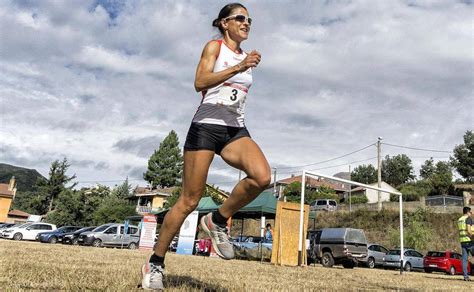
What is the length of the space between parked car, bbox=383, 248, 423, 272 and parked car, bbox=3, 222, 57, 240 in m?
25.2

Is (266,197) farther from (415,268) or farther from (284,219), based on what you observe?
(415,268)

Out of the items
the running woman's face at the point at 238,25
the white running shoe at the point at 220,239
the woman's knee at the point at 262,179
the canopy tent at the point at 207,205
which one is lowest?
the white running shoe at the point at 220,239

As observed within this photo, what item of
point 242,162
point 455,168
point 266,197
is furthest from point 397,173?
point 242,162

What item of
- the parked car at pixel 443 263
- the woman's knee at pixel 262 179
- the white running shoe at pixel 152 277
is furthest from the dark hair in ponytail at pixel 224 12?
the parked car at pixel 443 263

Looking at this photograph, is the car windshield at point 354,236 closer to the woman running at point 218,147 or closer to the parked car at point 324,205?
the woman running at point 218,147

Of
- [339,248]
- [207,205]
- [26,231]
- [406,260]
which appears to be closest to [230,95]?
[339,248]

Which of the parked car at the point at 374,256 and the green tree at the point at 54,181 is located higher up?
the green tree at the point at 54,181

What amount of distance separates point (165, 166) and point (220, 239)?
233 ft

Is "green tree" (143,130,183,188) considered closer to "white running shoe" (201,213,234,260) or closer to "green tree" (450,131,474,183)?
"green tree" (450,131,474,183)

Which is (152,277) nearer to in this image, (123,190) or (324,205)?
(324,205)

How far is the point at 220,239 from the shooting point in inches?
126

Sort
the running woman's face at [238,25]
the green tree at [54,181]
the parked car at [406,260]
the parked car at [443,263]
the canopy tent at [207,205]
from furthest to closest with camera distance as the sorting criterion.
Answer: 1. the green tree at [54,181]
2. the parked car at [406,260]
3. the canopy tent at [207,205]
4. the parked car at [443,263]
5. the running woman's face at [238,25]

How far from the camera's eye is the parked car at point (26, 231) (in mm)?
30391

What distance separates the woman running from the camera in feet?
10.2
